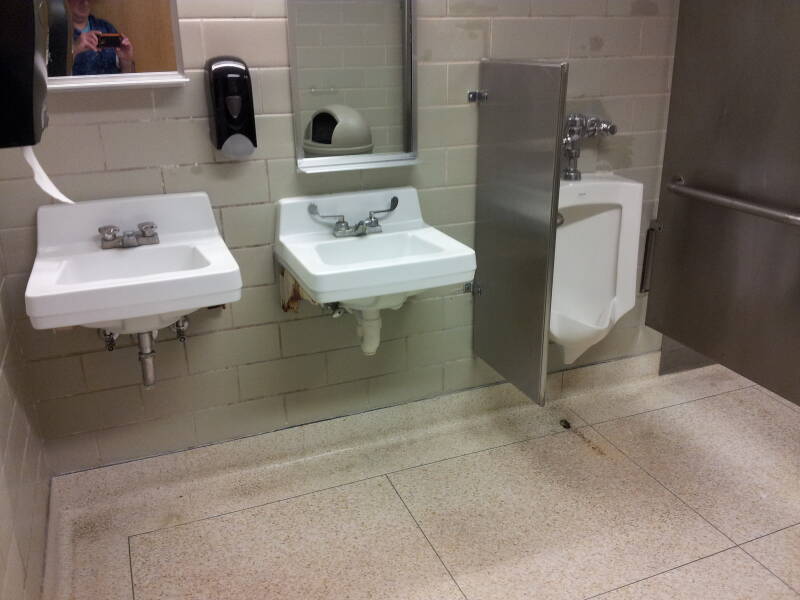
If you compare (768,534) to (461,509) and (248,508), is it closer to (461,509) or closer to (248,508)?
(461,509)

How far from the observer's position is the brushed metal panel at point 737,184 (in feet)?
6.96

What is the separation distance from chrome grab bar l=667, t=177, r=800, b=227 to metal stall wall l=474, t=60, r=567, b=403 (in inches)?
28.1

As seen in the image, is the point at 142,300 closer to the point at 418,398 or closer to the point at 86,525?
the point at 86,525

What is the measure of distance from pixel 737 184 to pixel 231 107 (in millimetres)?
1701

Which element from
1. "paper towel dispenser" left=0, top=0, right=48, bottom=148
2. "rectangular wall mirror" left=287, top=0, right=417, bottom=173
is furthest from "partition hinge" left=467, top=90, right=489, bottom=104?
"paper towel dispenser" left=0, top=0, right=48, bottom=148

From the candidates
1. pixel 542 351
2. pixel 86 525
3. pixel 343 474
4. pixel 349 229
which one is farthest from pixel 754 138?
pixel 86 525

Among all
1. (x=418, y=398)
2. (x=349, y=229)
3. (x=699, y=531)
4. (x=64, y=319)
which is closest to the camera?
(x=64, y=319)

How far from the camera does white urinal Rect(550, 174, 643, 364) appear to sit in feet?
7.91

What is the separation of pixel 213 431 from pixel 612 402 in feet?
5.15

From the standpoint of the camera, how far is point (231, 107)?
6.15 feet

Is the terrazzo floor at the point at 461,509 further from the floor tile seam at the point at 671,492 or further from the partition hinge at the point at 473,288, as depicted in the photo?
the partition hinge at the point at 473,288

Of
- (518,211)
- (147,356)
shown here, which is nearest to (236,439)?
(147,356)

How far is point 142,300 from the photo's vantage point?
1.60 metres

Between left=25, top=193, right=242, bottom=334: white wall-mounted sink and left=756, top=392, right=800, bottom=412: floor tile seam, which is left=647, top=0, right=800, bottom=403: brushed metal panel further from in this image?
left=25, top=193, right=242, bottom=334: white wall-mounted sink
